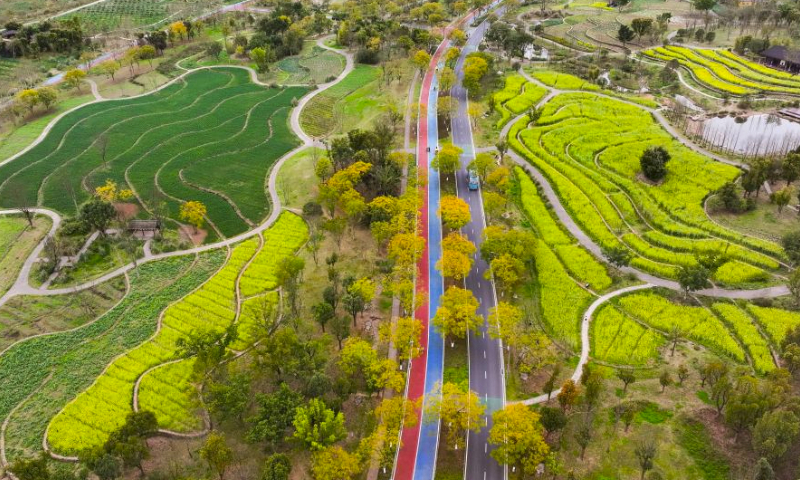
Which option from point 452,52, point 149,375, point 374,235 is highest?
point 452,52

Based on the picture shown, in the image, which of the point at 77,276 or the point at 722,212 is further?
the point at 722,212

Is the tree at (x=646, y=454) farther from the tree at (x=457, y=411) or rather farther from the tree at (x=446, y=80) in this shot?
the tree at (x=446, y=80)

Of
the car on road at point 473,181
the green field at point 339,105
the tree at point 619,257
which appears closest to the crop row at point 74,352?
the car on road at point 473,181

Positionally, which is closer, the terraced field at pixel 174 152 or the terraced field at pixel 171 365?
the terraced field at pixel 171 365

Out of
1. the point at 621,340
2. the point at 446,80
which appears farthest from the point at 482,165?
the point at 621,340

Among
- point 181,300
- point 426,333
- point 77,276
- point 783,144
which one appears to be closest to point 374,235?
point 426,333

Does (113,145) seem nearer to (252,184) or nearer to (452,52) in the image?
(252,184)

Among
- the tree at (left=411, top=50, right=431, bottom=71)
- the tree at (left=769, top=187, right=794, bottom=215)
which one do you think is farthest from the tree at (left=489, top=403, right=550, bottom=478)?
the tree at (left=411, top=50, right=431, bottom=71)

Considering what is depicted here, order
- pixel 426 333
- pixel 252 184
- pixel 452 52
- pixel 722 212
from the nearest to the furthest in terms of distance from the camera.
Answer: pixel 426 333 → pixel 722 212 → pixel 252 184 → pixel 452 52
